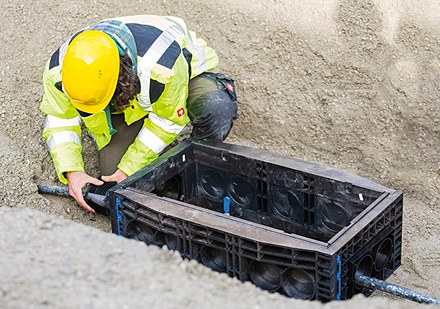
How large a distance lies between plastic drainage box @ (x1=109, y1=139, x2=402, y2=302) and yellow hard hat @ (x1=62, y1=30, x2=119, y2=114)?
540 mm

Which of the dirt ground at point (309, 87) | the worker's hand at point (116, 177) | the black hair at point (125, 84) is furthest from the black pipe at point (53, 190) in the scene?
the black hair at point (125, 84)

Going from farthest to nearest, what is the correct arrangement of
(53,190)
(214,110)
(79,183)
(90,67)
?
(214,110)
(53,190)
(79,183)
(90,67)

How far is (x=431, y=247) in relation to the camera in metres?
3.43

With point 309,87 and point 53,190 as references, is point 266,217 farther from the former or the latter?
point 309,87

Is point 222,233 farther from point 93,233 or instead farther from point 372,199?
point 372,199

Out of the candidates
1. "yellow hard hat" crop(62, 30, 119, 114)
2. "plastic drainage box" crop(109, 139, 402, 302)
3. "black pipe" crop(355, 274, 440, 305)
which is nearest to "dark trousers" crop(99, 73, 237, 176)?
"plastic drainage box" crop(109, 139, 402, 302)

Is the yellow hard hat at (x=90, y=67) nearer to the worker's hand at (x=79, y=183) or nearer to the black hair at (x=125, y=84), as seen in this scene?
the black hair at (x=125, y=84)

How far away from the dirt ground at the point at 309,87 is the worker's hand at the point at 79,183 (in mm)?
203

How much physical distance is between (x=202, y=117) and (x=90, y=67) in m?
1.00

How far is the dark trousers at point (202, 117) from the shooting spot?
356 cm

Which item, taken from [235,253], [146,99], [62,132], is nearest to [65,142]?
[62,132]

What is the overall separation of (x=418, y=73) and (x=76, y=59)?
274 centimetres

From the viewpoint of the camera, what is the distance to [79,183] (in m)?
3.31

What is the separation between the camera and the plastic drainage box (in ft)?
7.89
